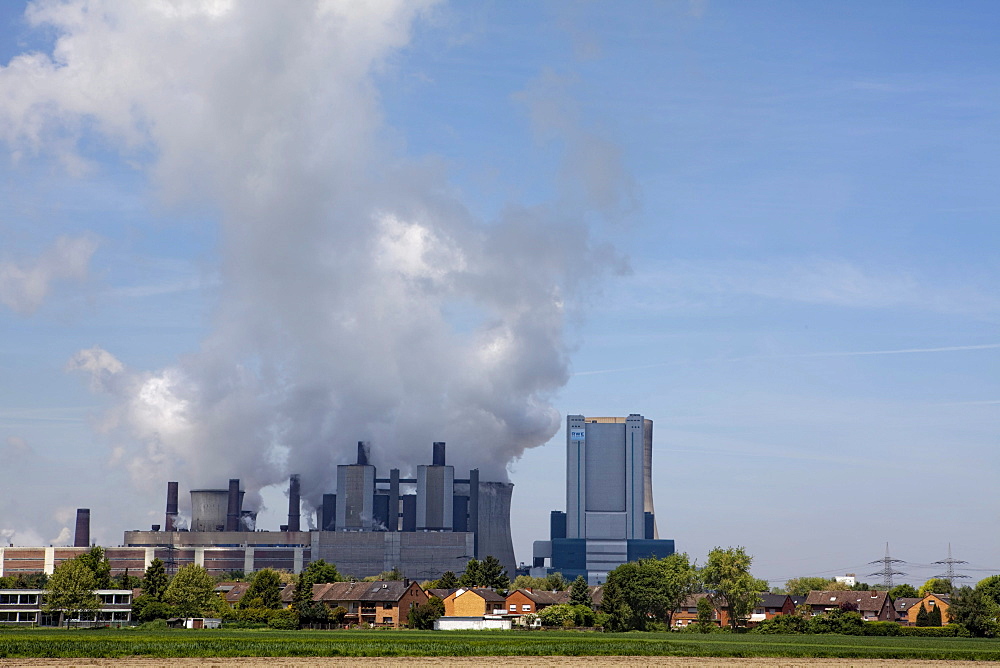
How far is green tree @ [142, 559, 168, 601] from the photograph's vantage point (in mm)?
118500

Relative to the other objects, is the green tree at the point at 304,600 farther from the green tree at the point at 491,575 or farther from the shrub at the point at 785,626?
the shrub at the point at 785,626

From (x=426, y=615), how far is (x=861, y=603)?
51658 millimetres

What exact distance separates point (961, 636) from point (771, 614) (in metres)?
45.0

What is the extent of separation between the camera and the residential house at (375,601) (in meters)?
118

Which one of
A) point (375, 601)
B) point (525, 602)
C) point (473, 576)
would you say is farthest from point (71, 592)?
point (473, 576)

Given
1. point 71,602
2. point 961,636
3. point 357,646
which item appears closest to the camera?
point 357,646

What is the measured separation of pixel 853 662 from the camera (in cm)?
5559

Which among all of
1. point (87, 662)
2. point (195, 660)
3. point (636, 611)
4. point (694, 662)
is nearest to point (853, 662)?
point (694, 662)

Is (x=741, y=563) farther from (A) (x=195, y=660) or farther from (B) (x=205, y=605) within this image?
(A) (x=195, y=660)

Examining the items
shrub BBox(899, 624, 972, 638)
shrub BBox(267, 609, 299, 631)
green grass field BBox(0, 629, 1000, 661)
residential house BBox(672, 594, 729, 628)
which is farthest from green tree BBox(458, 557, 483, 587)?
green grass field BBox(0, 629, 1000, 661)

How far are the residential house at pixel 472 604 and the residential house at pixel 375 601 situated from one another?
3560 millimetres

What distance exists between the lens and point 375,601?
389 ft

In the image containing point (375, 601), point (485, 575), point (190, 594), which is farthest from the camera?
point (485, 575)

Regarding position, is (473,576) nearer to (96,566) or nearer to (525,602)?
(525,602)
